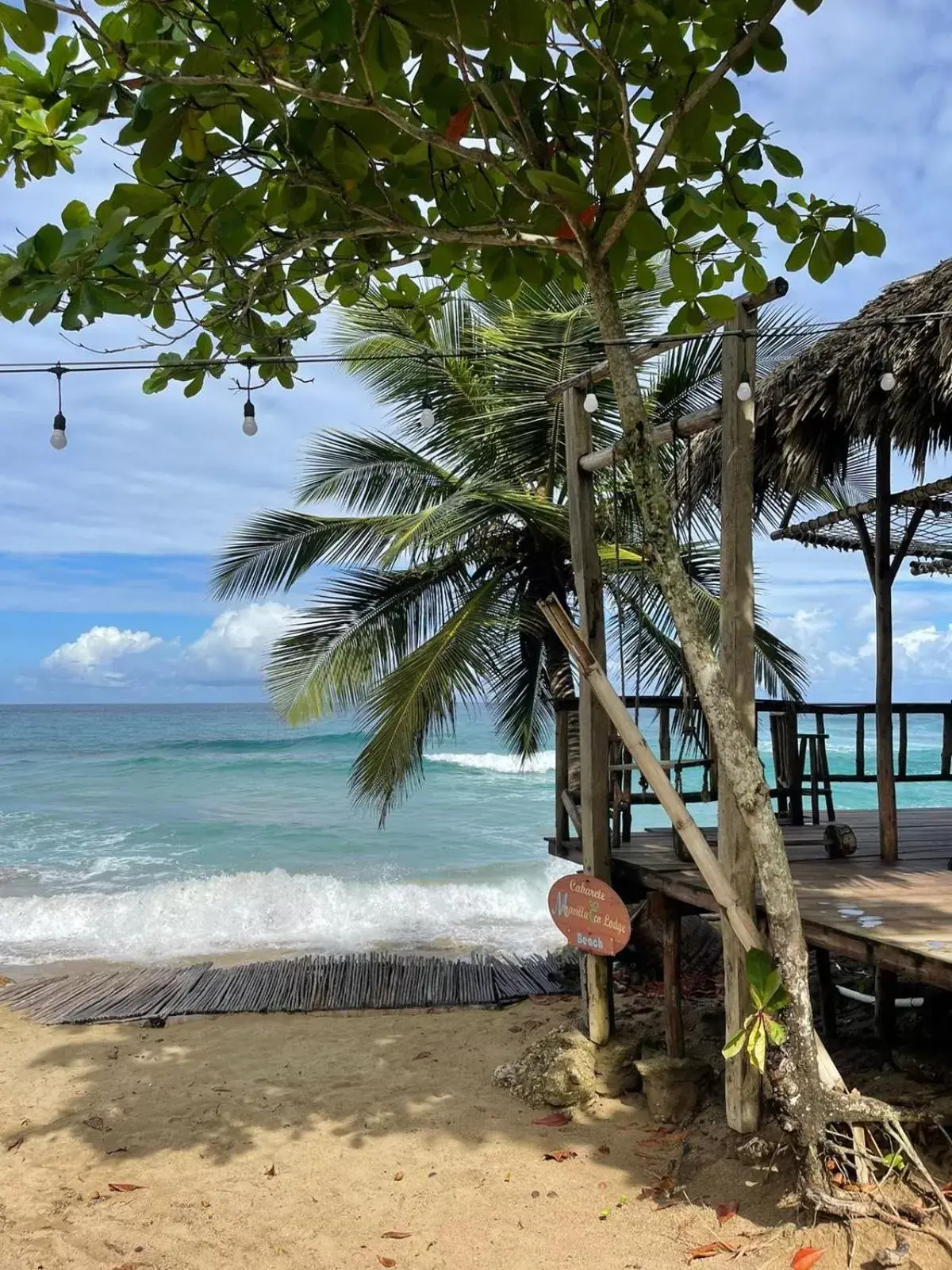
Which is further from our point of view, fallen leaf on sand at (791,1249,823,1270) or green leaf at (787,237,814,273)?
green leaf at (787,237,814,273)

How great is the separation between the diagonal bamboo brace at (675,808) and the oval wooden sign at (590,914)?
25.5 inches

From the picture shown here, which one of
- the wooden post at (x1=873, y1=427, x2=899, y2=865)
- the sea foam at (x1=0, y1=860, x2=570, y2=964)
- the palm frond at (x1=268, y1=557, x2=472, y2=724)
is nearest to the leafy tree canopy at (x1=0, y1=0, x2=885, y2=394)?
the wooden post at (x1=873, y1=427, x2=899, y2=865)

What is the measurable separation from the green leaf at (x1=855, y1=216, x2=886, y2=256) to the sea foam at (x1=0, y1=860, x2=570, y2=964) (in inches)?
285

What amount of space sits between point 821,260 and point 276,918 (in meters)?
10.0

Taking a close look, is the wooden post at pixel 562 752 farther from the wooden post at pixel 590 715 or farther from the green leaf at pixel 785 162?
the green leaf at pixel 785 162

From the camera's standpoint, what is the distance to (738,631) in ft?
14.4

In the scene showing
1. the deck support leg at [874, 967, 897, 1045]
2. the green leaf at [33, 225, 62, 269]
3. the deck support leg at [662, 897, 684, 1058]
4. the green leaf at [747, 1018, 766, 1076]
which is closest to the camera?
the green leaf at [33, 225, 62, 269]

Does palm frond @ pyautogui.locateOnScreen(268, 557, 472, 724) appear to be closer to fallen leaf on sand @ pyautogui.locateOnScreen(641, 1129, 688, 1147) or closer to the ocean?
the ocean

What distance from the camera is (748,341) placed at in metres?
4.43

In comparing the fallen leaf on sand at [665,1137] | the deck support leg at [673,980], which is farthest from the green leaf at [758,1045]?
the deck support leg at [673,980]

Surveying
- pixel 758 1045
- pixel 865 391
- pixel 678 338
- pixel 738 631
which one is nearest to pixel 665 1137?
pixel 758 1045

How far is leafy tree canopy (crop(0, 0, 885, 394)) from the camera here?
304 cm

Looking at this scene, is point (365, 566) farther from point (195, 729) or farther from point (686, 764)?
point (195, 729)

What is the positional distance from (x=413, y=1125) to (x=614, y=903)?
151cm
